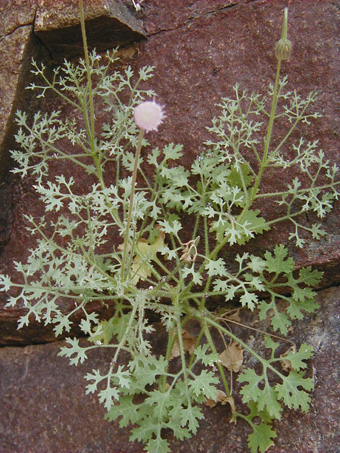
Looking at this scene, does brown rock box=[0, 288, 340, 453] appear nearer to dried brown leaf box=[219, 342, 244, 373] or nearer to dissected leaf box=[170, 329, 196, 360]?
dried brown leaf box=[219, 342, 244, 373]

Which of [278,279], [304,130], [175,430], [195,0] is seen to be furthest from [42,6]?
[175,430]

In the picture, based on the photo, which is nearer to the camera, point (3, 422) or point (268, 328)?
point (268, 328)

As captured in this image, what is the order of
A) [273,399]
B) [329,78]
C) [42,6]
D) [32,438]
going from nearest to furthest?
1. [273,399]
2. [329,78]
3. [42,6]
4. [32,438]

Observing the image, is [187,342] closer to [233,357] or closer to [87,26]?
[233,357]

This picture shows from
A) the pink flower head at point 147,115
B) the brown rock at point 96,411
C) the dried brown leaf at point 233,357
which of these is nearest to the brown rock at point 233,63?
the brown rock at point 96,411

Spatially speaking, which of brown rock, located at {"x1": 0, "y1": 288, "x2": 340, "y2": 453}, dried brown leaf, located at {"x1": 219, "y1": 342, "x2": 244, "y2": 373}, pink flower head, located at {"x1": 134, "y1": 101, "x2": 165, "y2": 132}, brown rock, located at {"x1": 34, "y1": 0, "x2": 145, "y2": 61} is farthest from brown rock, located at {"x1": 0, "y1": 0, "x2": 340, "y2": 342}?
pink flower head, located at {"x1": 134, "y1": 101, "x2": 165, "y2": 132}

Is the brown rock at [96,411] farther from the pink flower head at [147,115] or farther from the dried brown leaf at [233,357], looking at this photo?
the pink flower head at [147,115]

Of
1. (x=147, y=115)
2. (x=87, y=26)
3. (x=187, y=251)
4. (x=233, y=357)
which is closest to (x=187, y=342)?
(x=233, y=357)

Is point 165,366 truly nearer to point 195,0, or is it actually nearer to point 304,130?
point 304,130
